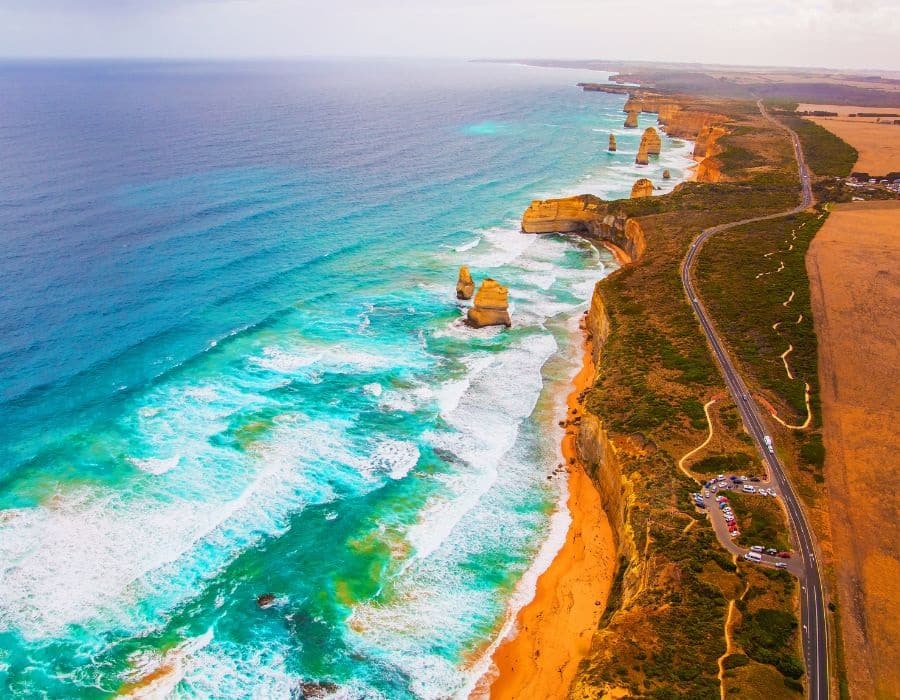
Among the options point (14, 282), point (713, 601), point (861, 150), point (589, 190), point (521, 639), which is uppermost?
point (861, 150)

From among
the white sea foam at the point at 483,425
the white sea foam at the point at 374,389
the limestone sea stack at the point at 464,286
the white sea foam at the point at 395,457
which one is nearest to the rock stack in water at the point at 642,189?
the limestone sea stack at the point at 464,286

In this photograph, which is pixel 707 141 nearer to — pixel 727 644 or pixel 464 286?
pixel 464 286

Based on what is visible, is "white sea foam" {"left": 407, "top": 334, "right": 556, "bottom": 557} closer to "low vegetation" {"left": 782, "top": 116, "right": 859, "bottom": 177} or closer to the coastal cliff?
the coastal cliff

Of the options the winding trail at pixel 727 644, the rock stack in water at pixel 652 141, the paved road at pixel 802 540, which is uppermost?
the rock stack in water at pixel 652 141

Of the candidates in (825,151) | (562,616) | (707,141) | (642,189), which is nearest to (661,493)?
(562,616)

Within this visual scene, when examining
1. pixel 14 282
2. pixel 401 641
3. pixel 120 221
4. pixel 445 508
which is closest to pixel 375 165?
pixel 120 221

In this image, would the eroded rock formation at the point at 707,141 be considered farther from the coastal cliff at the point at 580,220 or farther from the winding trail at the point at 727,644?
the winding trail at the point at 727,644

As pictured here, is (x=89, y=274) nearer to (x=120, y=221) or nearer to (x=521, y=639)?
(x=120, y=221)
